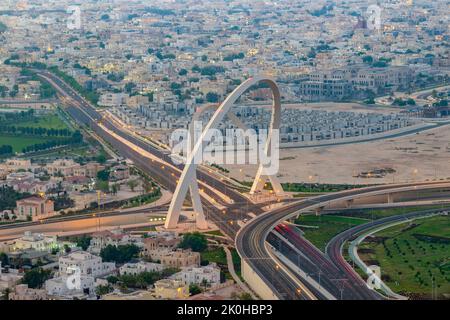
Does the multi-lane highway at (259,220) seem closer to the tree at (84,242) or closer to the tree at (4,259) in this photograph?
the tree at (84,242)

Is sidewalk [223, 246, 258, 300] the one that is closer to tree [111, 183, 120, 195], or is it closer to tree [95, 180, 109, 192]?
tree [111, 183, 120, 195]

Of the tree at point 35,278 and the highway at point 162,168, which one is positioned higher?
the tree at point 35,278

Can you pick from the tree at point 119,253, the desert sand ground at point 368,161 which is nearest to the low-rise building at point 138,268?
the tree at point 119,253

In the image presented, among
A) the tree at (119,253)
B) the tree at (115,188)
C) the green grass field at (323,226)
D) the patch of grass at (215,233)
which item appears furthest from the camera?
the tree at (115,188)

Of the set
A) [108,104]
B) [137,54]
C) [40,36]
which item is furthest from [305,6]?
[108,104]

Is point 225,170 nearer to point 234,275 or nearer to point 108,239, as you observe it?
point 108,239

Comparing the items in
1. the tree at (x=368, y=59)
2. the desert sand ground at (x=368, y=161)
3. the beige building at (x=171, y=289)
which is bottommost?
the desert sand ground at (x=368, y=161)

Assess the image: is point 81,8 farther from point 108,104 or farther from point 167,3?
point 108,104

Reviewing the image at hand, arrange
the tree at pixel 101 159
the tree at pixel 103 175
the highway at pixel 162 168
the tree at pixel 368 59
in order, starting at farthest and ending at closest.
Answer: the tree at pixel 368 59 → the tree at pixel 101 159 → the tree at pixel 103 175 → the highway at pixel 162 168

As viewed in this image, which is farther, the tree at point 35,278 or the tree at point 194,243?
the tree at point 194,243
